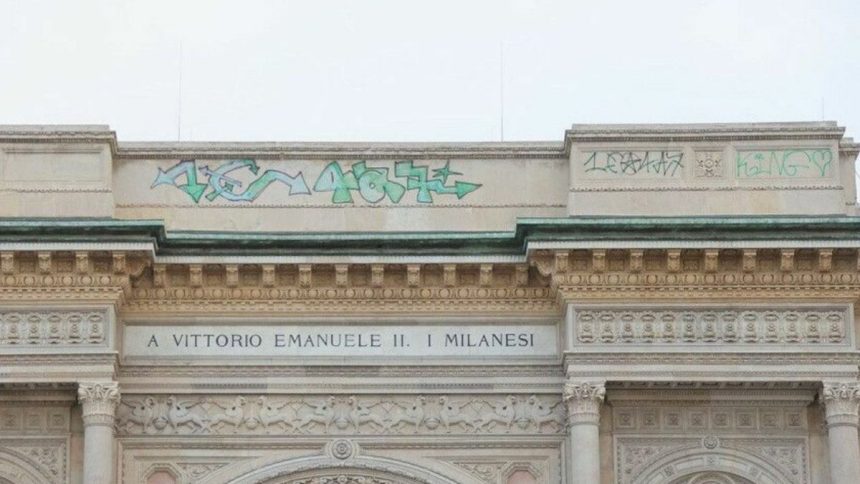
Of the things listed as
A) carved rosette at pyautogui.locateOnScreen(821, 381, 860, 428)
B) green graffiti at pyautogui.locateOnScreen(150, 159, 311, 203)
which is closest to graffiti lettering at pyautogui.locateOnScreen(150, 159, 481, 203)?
green graffiti at pyautogui.locateOnScreen(150, 159, 311, 203)

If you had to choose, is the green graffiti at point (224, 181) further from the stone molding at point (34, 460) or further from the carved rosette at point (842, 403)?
the carved rosette at point (842, 403)

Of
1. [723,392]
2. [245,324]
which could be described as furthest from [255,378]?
[723,392]

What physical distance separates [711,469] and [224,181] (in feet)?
25.6

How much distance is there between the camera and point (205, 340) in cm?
A: 3244

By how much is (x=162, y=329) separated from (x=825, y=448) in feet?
29.7

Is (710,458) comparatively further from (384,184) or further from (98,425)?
(98,425)

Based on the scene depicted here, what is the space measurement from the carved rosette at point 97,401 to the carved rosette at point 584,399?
235 inches

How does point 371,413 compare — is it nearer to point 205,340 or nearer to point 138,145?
point 205,340

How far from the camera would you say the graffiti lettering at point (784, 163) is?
33.1m

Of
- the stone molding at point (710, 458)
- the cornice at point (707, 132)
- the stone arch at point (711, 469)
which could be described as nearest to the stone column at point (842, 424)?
the stone molding at point (710, 458)

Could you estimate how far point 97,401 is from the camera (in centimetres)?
3136

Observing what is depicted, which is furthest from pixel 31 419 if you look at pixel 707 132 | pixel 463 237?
pixel 707 132

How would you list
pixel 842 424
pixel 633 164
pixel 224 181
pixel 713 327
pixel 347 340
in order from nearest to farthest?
pixel 842 424 < pixel 713 327 < pixel 347 340 < pixel 633 164 < pixel 224 181

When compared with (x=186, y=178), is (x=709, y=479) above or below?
below
